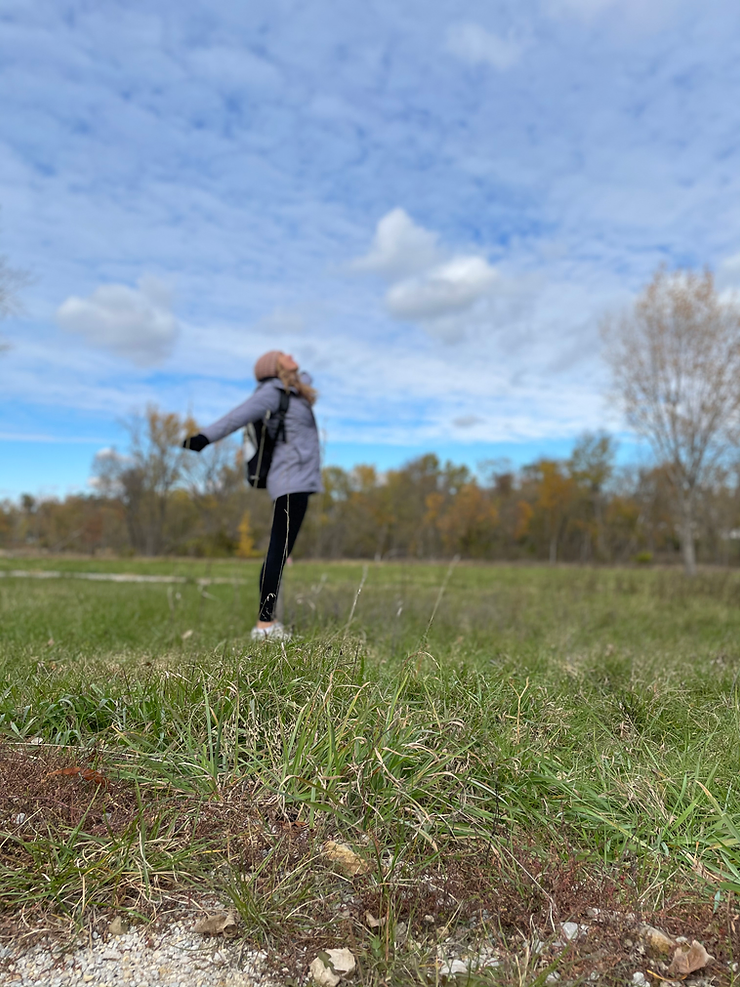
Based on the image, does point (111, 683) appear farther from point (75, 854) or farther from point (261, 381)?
point (261, 381)

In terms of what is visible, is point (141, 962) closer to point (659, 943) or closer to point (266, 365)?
point (659, 943)

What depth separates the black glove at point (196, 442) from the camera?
4.02m

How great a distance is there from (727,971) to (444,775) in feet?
2.77

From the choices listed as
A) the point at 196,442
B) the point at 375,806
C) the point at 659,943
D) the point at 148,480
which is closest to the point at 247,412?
the point at 196,442

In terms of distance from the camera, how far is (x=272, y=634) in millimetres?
3137

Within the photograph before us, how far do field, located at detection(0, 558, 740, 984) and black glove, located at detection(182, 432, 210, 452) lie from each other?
1550 millimetres

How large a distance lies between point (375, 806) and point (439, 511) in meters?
53.7

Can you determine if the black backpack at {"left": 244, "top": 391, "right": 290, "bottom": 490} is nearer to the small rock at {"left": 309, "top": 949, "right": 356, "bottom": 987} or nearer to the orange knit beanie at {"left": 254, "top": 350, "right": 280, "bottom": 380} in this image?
the orange knit beanie at {"left": 254, "top": 350, "right": 280, "bottom": 380}

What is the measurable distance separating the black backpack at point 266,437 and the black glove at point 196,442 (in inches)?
21.5

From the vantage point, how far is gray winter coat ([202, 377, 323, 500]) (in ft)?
14.4

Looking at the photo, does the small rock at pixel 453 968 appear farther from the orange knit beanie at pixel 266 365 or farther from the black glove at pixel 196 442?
the orange knit beanie at pixel 266 365

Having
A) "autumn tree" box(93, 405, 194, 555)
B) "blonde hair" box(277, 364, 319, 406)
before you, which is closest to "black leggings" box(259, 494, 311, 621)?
"blonde hair" box(277, 364, 319, 406)

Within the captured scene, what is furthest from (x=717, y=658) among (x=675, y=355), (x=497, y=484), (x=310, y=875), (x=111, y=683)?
(x=497, y=484)

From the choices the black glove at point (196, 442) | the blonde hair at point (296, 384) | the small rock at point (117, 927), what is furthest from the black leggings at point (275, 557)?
the small rock at point (117, 927)
